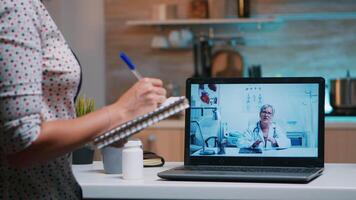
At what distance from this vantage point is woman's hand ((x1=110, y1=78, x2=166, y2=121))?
1437 millimetres

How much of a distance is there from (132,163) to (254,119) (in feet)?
1.37

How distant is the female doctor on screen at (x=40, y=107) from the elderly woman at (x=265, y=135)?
0.72m

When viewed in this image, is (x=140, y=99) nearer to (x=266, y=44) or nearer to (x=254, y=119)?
(x=254, y=119)

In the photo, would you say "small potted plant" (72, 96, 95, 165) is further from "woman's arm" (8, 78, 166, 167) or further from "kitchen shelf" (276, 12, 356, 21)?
"kitchen shelf" (276, 12, 356, 21)

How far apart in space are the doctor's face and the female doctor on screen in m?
0.73

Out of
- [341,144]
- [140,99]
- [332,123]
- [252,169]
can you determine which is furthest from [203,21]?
[140,99]

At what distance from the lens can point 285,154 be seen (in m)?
2.15

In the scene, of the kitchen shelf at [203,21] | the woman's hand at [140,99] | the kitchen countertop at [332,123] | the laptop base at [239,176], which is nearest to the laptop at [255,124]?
the laptop base at [239,176]

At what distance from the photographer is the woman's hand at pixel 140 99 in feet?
4.71

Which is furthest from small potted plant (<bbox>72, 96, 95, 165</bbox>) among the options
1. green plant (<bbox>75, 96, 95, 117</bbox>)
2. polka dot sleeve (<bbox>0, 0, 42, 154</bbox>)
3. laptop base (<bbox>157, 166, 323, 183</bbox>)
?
polka dot sleeve (<bbox>0, 0, 42, 154</bbox>)

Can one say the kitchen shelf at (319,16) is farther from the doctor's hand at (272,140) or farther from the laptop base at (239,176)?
the laptop base at (239,176)

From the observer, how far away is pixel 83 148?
2355 millimetres

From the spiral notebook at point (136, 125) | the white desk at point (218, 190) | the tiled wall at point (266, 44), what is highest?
the tiled wall at point (266, 44)

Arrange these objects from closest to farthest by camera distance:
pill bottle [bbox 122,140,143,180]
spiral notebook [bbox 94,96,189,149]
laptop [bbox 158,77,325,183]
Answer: spiral notebook [bbox 94,96,189,149]
pill bottle [bbox 122,140,143,180]
laptop [bbox 158,77,325,183]
